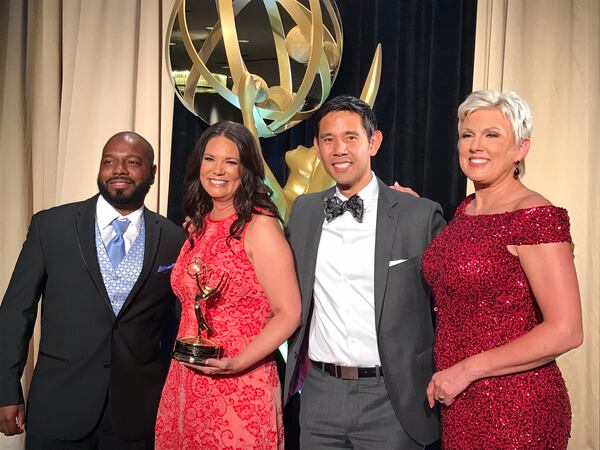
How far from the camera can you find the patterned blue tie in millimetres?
2738

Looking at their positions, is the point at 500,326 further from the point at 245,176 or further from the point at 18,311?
the point at 18,311

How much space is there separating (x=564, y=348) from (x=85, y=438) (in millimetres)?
1573

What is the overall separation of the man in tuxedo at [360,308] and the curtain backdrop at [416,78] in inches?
55.9

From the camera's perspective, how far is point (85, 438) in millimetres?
2674

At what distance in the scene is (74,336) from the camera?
2.69 m

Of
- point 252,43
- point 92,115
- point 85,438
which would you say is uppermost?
point 252,43

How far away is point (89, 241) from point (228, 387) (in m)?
0.72

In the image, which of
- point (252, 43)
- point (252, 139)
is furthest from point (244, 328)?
point (252, 43)

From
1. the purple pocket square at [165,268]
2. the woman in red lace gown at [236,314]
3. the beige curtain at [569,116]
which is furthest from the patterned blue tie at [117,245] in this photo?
the beige curtain at [569,116]

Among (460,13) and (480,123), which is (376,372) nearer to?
(480,123)

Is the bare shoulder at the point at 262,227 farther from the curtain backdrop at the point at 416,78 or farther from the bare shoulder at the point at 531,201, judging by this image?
the curtain backdrop at the point at 416,78

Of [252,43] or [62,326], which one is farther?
[252,43]

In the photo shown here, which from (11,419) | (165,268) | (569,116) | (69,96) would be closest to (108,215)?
(165,268)

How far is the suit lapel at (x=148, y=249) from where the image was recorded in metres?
2.70
